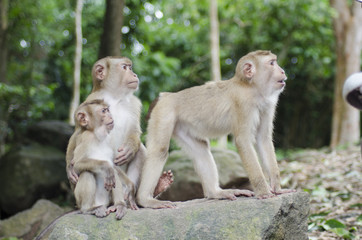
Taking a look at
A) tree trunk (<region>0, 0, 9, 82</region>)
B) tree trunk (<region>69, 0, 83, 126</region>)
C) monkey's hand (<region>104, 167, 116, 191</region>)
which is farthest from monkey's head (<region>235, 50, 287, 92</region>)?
tree trunk (<region>69, 0, 83, 126</region>)

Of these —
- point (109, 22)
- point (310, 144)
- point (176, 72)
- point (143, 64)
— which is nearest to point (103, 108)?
point (109, 22)

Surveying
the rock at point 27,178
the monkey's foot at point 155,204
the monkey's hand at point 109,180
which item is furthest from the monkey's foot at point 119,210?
the rock at point 27,178

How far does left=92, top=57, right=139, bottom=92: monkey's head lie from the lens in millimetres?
4268

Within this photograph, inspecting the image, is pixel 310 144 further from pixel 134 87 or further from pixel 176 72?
pixel 134 87

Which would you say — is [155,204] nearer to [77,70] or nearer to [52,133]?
[52,133]

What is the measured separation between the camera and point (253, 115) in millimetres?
3861

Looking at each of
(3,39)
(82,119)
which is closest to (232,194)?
(82,119)

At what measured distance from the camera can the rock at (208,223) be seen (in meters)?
3.30

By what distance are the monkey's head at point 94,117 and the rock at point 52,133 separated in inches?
215

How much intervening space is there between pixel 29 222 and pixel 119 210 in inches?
123

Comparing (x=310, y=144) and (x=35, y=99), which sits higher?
(x=35, y=99)

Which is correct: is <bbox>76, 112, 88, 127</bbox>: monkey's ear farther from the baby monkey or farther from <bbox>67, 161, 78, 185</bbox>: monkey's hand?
<bbox>67, 161, 78, 185</bbox>: monkey's hand

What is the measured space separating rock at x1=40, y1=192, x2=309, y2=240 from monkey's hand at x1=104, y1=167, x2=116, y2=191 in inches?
9.6

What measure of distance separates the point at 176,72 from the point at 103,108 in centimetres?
1148
